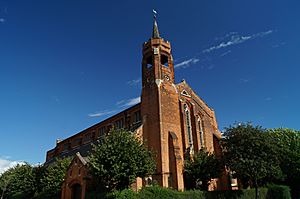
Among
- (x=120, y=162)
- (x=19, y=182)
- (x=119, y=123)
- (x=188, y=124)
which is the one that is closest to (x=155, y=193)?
(x=120, y=162)

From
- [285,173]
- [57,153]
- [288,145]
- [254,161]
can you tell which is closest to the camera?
[254,161]

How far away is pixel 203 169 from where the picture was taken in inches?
1168

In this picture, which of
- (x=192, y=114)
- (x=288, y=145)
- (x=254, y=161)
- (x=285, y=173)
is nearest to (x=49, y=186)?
(x=192, y=114)

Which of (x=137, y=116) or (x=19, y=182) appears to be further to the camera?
(x=19, y=182)

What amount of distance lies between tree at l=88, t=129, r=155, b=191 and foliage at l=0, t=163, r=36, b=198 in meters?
19.7

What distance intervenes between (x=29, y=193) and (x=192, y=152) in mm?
26649

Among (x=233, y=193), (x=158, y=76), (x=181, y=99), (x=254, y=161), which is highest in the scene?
(x=158, y=76)

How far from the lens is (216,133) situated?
41.0 meters

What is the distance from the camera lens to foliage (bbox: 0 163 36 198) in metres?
39.0

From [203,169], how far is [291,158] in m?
18.6

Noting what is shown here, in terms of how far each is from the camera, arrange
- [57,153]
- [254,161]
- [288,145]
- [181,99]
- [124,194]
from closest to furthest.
A: [124,194] → [254,161] → [181,99] → [288,145] → [57,153]

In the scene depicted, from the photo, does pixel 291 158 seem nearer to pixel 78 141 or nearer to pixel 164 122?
pixel 164 122

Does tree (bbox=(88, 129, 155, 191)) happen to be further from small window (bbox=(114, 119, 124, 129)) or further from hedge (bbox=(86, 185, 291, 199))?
small window (bbox=(114, 119, 124, 129))

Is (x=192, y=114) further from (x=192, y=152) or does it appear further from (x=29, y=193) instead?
(x=29, y=193)
